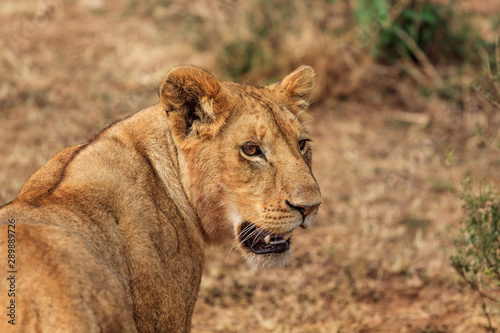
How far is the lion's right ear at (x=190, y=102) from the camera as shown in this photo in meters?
3.25

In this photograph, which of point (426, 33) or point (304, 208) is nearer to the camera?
point (304, 208)

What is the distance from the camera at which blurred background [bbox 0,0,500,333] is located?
5117 millimetres

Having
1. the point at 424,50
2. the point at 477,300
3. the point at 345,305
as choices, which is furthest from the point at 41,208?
the point at 424,50

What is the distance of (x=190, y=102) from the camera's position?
3350 mm

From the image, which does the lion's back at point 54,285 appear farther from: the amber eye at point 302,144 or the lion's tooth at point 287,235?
the amber eye at point 302,144

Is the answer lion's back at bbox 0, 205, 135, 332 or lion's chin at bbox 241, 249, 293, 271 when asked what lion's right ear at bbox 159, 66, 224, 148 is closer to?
lion's chin at bbox 241, 249, 293, 271

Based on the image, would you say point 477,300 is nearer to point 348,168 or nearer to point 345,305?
point 345,305

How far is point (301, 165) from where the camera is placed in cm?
337

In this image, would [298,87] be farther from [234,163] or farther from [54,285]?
[54,285]

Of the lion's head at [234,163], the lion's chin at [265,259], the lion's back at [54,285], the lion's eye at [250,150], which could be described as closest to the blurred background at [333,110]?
the lion's chin at [265,259]

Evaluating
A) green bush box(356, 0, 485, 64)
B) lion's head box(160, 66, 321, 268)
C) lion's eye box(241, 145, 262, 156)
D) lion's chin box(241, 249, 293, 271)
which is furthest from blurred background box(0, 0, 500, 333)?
lion's eye box(241, 145, 262, 156)

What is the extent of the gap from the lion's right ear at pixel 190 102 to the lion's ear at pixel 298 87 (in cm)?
68

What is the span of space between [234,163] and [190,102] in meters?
0.39

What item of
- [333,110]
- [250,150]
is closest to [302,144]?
[250,150]
